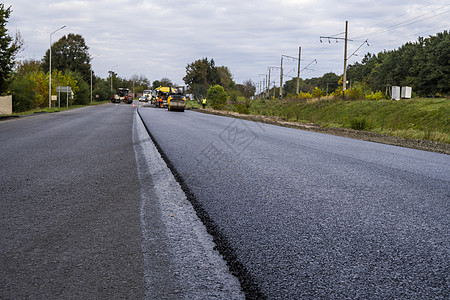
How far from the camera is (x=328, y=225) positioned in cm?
357

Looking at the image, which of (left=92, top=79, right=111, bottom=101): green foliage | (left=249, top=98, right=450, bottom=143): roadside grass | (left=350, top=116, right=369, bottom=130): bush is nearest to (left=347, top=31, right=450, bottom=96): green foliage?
(left=249, top=98, right=450, bottom=143): roadside grass

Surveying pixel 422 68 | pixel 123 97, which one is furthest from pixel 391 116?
pixel 123 97

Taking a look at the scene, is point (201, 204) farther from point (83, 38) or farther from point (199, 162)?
point (83, 38)

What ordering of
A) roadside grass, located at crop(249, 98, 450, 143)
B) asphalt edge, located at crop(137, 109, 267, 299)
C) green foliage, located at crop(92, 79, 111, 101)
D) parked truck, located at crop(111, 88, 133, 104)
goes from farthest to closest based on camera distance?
green foliage, located at crop(92, 79, 111, 101)
parked truck, located at crop(111, 88, 133, 104)
roadside grass, located at crop(249, 98, 450, 143)
asphalt edge, located at crop(137, 109, 267, 299)

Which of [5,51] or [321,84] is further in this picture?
[321,84]

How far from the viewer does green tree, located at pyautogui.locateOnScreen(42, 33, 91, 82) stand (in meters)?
79.6

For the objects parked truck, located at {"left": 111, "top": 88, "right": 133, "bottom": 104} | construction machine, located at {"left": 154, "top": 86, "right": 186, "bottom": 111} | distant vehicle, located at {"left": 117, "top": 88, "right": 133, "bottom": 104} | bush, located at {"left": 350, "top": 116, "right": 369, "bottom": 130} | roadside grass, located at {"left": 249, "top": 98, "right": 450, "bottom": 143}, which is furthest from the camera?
distant vehicle, located at {"left": 117, "top": 88, "right": 133, "bottom": 104}

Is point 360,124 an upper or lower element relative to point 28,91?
lower

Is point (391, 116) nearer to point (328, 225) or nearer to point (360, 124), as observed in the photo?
point (360, 124)

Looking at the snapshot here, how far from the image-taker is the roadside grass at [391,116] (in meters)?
20.9

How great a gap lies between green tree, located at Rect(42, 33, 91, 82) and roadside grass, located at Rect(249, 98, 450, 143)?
181 feet

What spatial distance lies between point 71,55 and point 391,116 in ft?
230

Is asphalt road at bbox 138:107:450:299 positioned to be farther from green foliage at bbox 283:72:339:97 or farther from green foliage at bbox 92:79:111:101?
green foliage at bbox 283:72:339:97

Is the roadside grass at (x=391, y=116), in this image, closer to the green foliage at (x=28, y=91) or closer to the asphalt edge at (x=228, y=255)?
the asphalt edge at (x=228, y=255)
